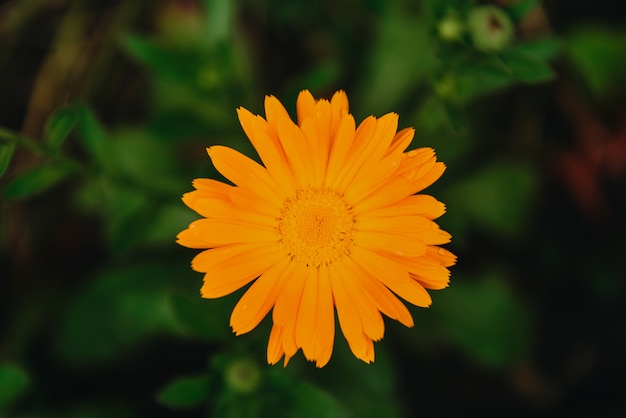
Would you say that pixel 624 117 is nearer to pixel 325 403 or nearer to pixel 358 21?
pixel 358 21

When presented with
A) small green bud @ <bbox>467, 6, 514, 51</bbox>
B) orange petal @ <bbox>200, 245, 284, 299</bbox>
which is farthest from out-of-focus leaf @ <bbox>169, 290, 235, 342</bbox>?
small green bud @ <bbox>467, 6, 514, 51</bbox>

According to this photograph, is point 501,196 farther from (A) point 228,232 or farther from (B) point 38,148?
(B) point 38,148

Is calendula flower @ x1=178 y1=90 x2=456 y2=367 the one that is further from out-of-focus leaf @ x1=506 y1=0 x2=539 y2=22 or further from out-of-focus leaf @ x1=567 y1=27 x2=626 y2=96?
out-of-focus leaf @ x1=567 y1=27 x2=626 y2=96

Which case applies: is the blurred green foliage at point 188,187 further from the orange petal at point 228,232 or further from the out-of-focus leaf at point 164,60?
the orange petal at point 228,232

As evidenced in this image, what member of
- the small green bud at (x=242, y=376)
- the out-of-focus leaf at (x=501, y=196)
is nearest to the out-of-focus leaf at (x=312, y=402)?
the small green bud at (x=242, y=376)

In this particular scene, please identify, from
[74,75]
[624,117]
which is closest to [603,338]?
[624,117]

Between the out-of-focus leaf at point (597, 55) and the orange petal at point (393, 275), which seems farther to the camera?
the out-of-focus leaf at point (597, 55)

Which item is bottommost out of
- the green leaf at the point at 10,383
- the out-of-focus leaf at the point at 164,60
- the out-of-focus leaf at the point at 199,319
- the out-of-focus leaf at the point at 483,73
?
the green leaf at the point at 10,383
